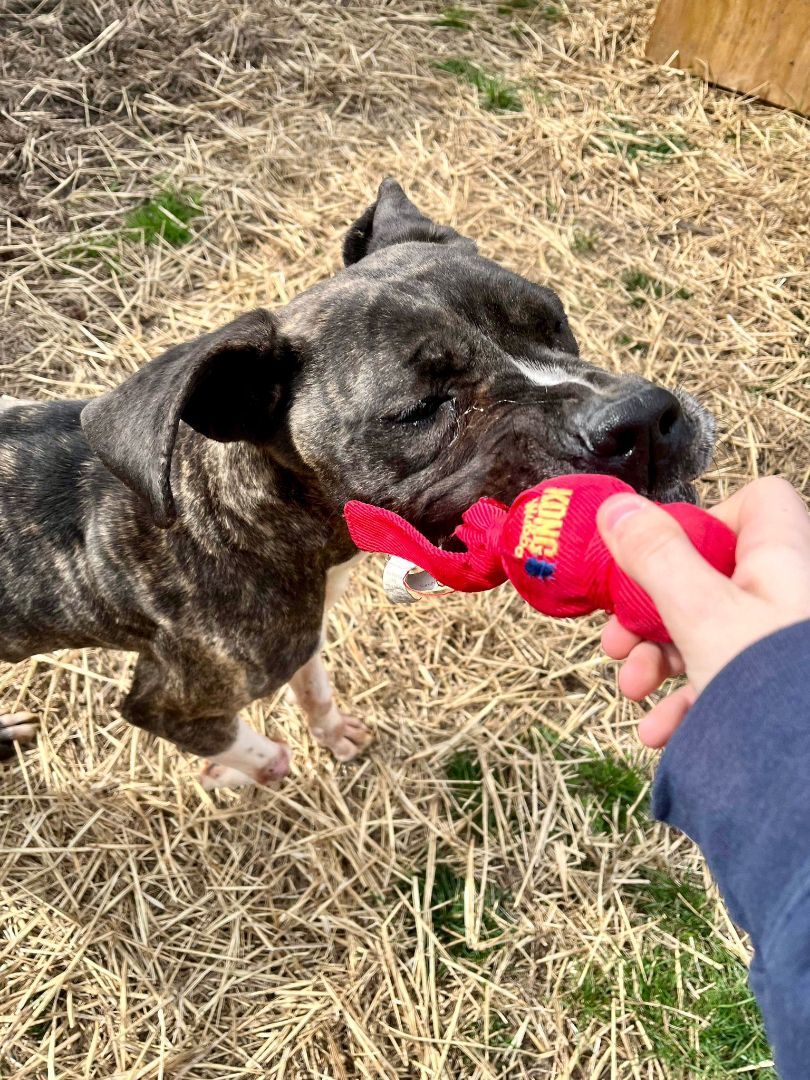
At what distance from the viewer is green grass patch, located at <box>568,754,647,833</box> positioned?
154 inches

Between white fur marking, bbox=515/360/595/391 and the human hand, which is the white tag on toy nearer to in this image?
white fur marking, bbox=515/360/595/391

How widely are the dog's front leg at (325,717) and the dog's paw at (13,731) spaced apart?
1356 mm

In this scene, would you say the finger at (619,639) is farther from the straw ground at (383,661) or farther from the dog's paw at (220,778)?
the dog's paw at (220,778)

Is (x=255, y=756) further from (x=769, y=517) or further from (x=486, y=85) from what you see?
(x=486, y=85)

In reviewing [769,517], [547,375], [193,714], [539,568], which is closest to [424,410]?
[547,375]

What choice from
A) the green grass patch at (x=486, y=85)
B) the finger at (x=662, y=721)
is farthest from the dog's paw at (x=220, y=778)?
the green grass patch at (x=486, y=85)

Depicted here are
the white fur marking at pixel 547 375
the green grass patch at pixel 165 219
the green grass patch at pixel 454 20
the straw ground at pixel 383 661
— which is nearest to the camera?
the white fur marking at pixel 547 375

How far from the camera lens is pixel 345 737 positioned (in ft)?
13.3

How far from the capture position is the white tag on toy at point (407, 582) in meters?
2.62

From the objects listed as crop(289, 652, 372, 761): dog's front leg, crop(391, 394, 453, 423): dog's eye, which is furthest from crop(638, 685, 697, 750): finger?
crop(289, 652, 372, 761): dog's front leg

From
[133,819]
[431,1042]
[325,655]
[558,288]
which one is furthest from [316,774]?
[558,288]

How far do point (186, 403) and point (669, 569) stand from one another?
1.48 metres

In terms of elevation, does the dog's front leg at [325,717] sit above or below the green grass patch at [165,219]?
below

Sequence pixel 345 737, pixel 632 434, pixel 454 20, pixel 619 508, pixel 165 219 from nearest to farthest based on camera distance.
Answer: pixel 619 508, pixel 632 434, pixel 345 737, pixel 165 219, pixel 454 20
